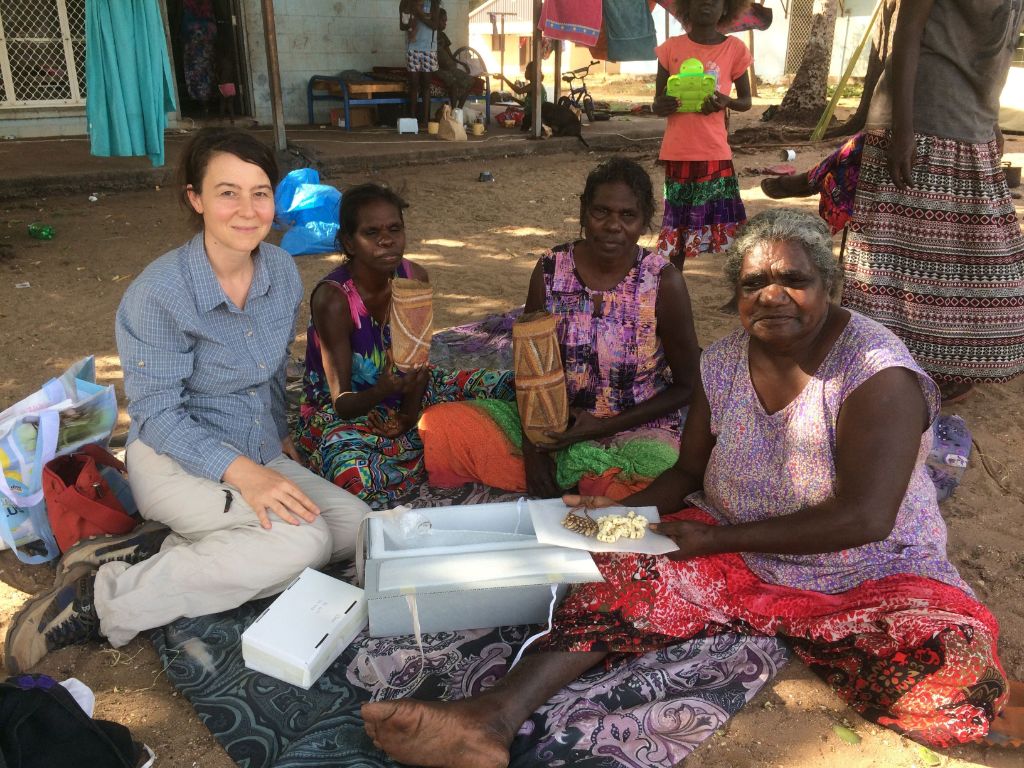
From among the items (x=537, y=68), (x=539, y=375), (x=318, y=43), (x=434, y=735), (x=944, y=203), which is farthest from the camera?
(x=318, y=43)

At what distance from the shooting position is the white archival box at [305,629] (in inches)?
83.4

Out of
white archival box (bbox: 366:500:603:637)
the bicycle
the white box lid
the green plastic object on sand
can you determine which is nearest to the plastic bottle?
the green plastic object on sand

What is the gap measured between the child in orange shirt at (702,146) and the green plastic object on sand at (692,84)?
4 cm

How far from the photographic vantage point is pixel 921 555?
6.76 feet

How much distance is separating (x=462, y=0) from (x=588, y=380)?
410 inches

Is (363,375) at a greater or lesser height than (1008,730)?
greater

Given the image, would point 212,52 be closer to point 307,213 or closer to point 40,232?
point 40,232

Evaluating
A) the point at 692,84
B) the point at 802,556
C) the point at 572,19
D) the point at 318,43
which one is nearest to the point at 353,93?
the point at 318,43

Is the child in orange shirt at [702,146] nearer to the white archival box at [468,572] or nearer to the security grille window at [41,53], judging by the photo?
the white archival box at [468,572]

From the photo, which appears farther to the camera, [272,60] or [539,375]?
[272,60]

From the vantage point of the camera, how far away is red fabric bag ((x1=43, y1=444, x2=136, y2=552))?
8.21ft

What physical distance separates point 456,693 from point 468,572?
33 centimetres

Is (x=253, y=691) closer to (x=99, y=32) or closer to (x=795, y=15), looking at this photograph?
(x=99, y=32)

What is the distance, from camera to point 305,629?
2.17 metres
